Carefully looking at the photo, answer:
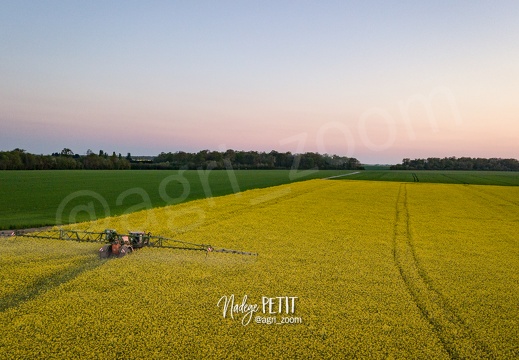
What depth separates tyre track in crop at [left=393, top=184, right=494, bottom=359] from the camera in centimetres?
775

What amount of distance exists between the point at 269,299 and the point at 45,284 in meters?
7.14

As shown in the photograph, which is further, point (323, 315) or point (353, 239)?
point (353, 239)

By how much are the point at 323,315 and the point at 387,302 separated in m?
2.24

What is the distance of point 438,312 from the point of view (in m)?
9.58

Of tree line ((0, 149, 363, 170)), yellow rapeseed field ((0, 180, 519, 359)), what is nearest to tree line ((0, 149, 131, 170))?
tree line ((0, 149, 363, 170))

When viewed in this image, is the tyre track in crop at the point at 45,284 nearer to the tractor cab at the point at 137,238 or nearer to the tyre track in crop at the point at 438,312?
the tractor cab at the point at 137,238

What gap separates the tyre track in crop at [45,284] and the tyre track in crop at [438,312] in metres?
10.9

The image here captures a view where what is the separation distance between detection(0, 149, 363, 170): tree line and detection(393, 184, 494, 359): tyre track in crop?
439ft

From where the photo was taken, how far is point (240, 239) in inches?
709

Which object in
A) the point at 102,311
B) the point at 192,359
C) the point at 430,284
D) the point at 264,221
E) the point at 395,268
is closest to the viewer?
the point at 192,359

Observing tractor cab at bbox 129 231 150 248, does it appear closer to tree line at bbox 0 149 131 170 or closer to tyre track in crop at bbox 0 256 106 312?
tyre track in crop at bbox 0 256 106 312

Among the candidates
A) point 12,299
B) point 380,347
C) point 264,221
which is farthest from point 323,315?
point 264,221

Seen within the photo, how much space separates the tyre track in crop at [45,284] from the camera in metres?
Result: 9.84

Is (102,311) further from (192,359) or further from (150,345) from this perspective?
(192,359)
